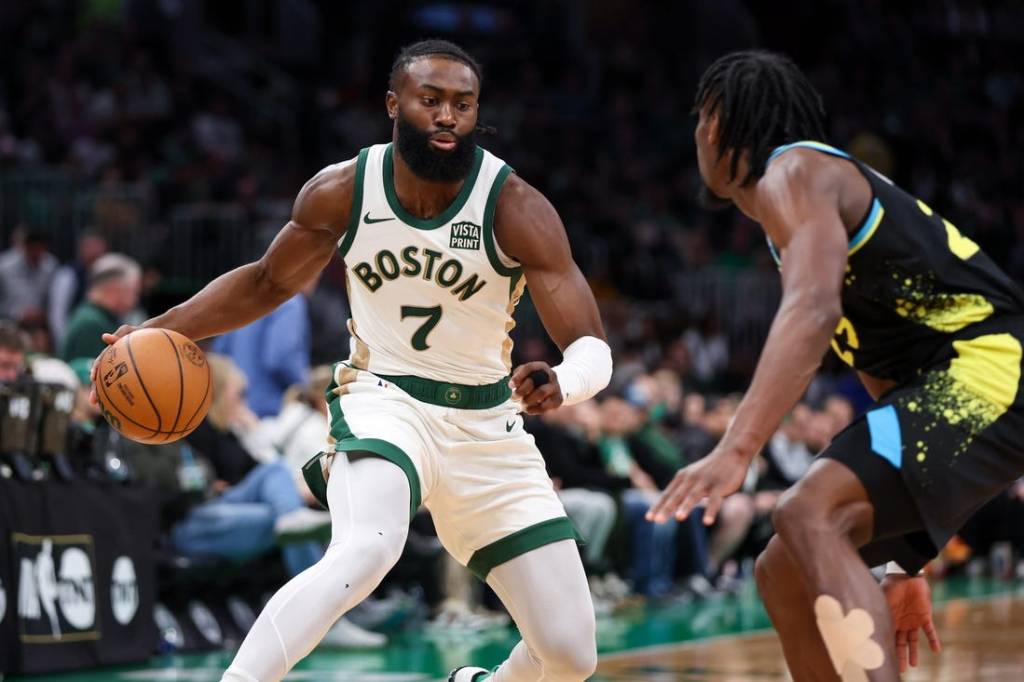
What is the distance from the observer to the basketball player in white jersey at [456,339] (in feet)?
16.4

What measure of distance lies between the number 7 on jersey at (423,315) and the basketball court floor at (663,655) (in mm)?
2992

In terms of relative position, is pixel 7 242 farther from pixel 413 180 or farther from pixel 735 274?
pixel 413 180

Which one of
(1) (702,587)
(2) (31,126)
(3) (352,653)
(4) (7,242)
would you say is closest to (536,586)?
(3) (352,653)

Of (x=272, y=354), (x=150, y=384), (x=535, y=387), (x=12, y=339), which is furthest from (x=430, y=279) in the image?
(x=272, y=354)

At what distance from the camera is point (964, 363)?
4277mm

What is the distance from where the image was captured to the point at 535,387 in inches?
177

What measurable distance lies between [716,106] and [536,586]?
5.09 ft

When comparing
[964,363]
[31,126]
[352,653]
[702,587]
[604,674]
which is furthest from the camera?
[31,126]

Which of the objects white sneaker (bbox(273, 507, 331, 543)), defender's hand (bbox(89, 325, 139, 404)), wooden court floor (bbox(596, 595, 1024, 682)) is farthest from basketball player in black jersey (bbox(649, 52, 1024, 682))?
white sneaker (bbox(273, 507, 331, 543))

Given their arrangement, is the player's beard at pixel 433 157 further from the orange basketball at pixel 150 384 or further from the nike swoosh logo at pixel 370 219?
the orange basketball at pixel 150 384

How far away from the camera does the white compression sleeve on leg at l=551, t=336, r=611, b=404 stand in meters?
4.73

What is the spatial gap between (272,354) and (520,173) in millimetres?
8790

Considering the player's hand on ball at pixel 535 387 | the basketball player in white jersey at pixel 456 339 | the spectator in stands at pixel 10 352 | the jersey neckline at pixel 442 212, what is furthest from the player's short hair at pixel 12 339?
the player's hand on ball at pixel 535 387

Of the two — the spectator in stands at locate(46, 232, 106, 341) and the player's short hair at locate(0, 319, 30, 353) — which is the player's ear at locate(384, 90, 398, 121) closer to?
the player's short hair at locate(0, 319, 30, 353)
